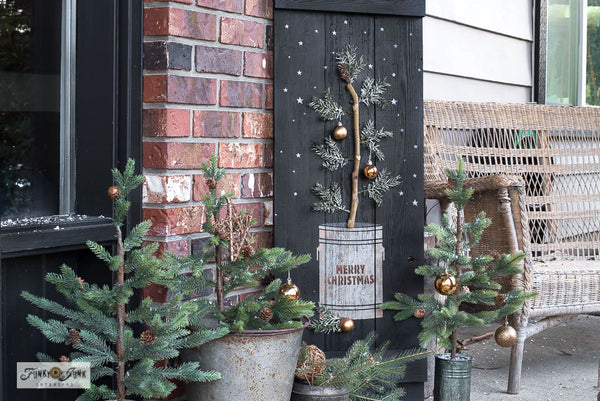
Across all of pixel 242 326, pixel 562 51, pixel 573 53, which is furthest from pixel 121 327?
pixel 573 53

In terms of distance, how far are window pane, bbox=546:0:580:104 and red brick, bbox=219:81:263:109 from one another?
10.4ft

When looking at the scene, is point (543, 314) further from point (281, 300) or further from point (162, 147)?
point (162, 147)

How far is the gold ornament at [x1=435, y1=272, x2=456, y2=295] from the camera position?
8.57 ft

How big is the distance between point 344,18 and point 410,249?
2.57ft

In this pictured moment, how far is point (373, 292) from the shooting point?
8.71 ft

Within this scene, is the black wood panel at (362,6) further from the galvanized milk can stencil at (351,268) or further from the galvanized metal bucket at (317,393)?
the galvanized metal bucket at (317,393)

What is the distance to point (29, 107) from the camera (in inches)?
78.2

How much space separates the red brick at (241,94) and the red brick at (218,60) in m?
0.04

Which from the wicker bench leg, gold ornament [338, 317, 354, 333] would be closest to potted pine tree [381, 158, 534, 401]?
gold ornament [338, 317, 354, 333]

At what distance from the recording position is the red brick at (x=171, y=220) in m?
2.19

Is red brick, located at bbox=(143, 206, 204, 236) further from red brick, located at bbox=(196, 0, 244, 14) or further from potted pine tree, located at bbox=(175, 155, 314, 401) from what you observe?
red brick, located at bbox=(196, 0, 244, 14)

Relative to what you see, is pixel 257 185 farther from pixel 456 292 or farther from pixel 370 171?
pixel 456 292

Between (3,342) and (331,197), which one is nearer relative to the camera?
(3,342)

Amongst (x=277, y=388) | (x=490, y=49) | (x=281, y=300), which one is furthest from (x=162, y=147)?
(x=490, y=49)
